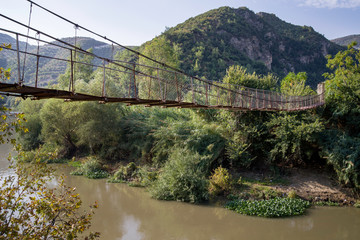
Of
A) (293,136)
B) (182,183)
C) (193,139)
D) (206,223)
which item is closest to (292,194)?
(293,136)

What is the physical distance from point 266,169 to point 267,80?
5.12m

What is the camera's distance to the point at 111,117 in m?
14.8

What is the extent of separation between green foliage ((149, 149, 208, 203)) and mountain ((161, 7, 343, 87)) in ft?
70.4

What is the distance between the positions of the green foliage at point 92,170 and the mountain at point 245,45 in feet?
63.1

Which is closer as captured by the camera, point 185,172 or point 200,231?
point 200,231

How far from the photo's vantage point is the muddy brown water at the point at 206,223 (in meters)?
7.45

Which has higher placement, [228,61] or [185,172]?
[228,61]

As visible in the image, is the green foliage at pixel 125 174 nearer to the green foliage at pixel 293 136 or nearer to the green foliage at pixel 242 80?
the green foliage at pixel 293 136

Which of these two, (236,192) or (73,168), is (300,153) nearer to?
(236,192)

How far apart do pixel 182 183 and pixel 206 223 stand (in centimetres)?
168

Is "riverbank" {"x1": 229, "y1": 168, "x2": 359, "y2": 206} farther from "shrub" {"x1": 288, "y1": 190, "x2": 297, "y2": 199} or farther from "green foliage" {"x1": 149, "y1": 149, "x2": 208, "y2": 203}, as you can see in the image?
"green foliage" {"x1": 149, "y1": 149, "x2": 208, "y2": 203}

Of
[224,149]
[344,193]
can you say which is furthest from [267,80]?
[344,193]

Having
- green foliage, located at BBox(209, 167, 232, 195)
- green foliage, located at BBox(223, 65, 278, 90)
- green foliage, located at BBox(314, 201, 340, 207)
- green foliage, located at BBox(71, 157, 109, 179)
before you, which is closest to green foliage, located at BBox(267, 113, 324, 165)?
green foliage, located at BBox(314, 201, 340, 207)

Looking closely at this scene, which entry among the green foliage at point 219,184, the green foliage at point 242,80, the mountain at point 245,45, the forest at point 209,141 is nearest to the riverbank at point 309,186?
the forest at point 209,141
